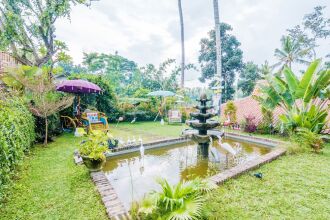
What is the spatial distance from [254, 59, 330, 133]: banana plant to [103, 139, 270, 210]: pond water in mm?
2078

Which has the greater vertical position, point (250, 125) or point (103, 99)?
point (103, 99)

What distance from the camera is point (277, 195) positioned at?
3.91 m

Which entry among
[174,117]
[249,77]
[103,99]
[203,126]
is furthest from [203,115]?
[249,77]

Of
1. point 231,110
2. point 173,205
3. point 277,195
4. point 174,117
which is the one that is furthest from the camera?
point 174,117

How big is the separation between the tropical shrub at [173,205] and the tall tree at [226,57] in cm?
2159

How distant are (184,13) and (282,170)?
19.7m

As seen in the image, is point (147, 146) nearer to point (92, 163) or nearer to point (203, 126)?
point (203, 126)

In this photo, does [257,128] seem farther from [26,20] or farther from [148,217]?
[26,20]

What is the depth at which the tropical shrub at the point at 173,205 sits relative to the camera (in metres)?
2.76

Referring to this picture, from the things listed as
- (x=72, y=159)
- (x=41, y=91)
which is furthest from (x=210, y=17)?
(x=72, y=159)

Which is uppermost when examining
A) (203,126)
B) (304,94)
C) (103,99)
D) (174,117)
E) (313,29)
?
(313,29)

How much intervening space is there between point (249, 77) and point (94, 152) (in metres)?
21.7

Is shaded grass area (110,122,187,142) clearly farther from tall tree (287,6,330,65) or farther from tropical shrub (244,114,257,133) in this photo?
tall tree (287,6,330,65)

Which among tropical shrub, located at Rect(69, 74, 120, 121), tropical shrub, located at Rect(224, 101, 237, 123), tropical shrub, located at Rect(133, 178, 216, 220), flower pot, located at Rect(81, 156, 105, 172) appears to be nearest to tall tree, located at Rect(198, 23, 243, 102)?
tropical shrub, located at Rect(224, 101, 237, 123)
